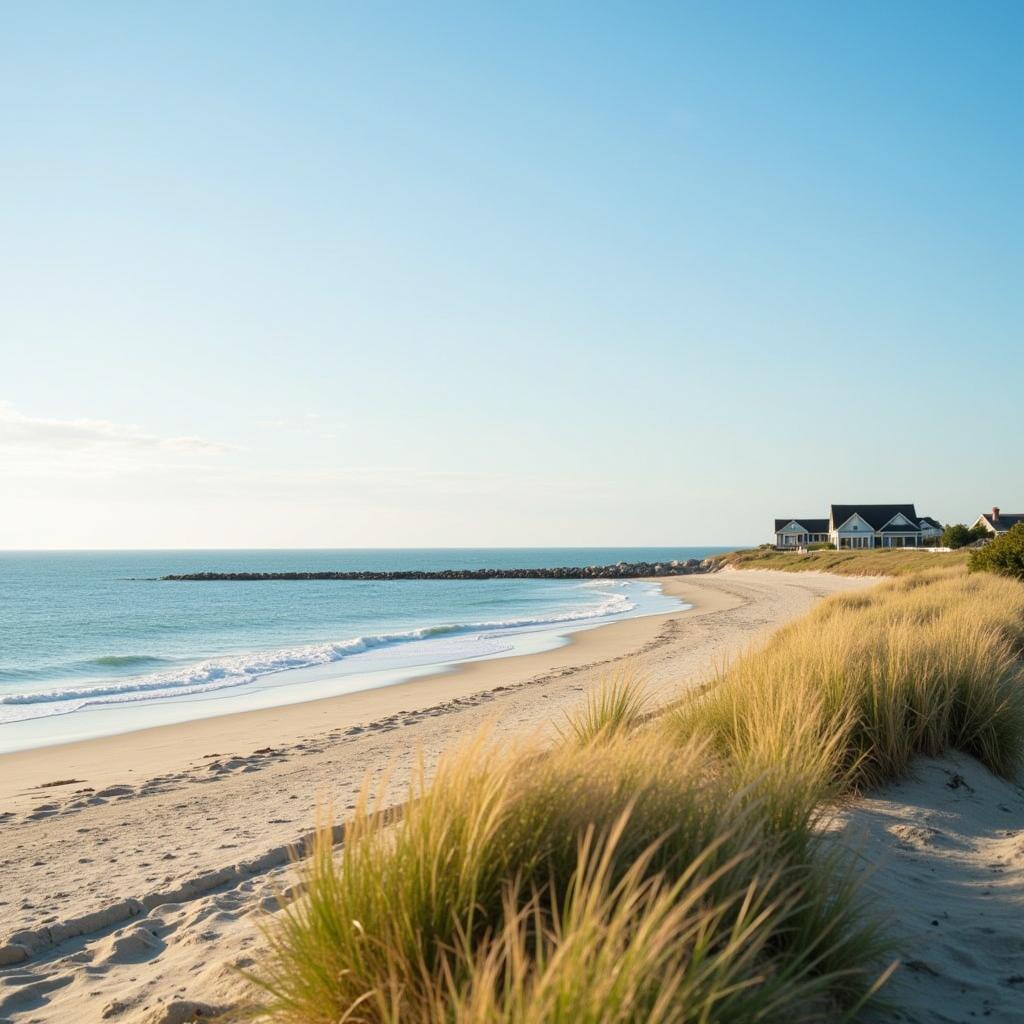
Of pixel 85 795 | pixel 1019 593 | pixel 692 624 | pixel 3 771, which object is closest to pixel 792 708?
pixel 85 795

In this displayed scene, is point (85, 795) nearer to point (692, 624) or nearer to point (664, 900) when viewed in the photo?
point (664, 900)

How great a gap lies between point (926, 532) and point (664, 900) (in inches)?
3784

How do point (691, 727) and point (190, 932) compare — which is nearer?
point (190, 932)

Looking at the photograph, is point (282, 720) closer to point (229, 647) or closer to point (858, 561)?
point (229, 647)

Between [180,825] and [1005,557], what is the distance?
2286 cm

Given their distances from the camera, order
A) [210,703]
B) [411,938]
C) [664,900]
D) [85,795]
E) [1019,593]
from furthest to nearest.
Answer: [210,703]
[1019,593]
[85,795]
[411,938]
[664,900]

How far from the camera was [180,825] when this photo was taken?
8.48 metres

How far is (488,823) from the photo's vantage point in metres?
3.14

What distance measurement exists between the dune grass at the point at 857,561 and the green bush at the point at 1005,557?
62.4 feet

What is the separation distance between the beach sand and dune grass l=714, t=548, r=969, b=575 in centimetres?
3626

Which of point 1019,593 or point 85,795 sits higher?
point 1019,593

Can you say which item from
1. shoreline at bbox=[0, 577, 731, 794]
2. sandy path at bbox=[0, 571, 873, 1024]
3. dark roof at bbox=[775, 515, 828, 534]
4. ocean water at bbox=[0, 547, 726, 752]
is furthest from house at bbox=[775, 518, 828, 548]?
sandy path at bbox=[0, 571, 873, 1024]

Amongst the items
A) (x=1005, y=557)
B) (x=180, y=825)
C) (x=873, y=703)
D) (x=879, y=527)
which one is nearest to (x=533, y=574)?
(x=879, y=527)

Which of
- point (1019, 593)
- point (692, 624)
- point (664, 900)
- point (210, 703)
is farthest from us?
point (692, 624)
